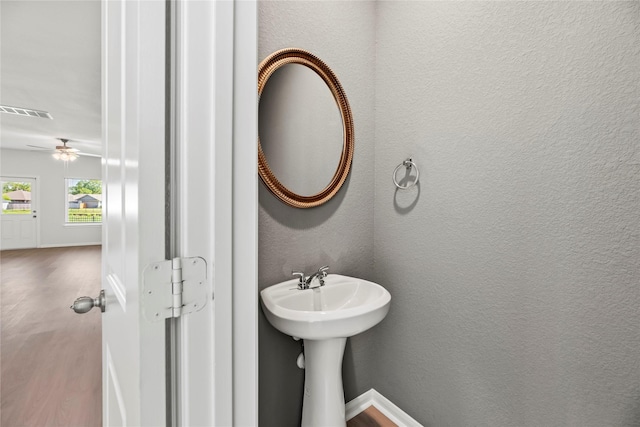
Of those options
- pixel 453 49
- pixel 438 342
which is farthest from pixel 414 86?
pixel 438 342

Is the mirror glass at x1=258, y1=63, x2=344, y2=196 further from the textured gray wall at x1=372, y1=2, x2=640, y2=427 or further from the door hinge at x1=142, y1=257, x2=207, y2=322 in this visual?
the door hinge at x1=142, y1=257, x2=207, y2=322

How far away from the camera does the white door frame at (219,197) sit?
457mm

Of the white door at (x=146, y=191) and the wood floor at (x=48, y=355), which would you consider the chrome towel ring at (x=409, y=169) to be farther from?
the wood floor at (x=48, y=355)

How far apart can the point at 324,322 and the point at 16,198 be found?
33.1 ft

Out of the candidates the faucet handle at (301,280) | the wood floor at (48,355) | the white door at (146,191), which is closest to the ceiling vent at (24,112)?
the wood floor at (48,355)

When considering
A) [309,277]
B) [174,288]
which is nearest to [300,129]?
[309,277]

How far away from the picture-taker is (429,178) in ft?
4.55

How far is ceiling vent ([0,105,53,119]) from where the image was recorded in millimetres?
4254

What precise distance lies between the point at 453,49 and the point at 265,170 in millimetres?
1010

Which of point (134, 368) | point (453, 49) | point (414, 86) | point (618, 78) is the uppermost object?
point (453, 49)

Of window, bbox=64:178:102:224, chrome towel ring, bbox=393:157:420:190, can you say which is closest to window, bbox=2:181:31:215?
window, bbox=64:178:102:224

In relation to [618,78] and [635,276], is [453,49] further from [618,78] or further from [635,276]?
[635,276]

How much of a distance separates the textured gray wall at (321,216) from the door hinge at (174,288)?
0.79 meters

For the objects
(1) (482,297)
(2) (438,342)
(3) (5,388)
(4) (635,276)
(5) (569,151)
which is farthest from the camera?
(3) (5,388)
